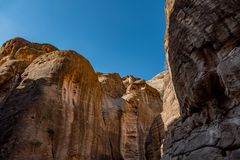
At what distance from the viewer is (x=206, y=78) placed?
20.6 feet

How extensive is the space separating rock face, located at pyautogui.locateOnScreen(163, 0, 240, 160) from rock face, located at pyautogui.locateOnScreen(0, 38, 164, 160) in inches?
350

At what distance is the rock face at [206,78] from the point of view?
17.6 feet

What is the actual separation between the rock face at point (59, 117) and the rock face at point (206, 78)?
889 centimetres

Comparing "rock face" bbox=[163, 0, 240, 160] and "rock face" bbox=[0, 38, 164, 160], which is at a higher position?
"rock face" bbox=[0, 38, 164, 160]

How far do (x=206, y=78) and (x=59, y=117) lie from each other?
11.5 metres

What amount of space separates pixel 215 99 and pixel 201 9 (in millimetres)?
2373

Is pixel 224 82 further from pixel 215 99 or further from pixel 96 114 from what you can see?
pixel 96 114

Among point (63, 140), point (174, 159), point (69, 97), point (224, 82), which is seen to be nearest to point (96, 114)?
point (69, 97)

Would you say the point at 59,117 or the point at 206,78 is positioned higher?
the point at 59,117

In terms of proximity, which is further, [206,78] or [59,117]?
[59,117]

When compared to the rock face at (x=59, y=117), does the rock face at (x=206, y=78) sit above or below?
below

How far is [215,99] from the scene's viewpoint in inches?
244

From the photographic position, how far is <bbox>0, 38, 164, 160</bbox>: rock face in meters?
14.1

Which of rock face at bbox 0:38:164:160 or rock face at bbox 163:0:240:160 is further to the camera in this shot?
rock face at bbox 0:38:164:160
